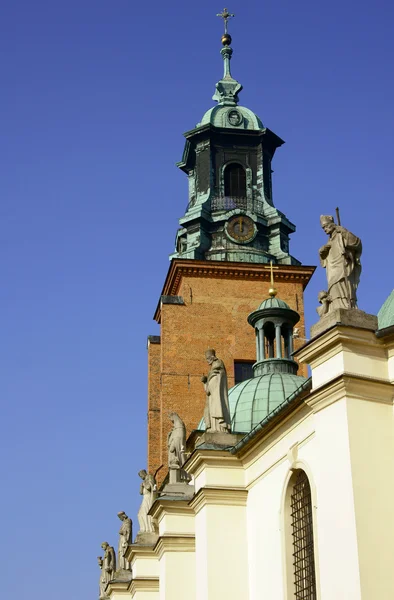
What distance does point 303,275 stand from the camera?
4612 centimetres

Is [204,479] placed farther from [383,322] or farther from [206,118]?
[206,118]

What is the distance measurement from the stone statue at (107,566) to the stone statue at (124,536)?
348 centimetres

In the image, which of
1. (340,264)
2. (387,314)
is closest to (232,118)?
(387,314)

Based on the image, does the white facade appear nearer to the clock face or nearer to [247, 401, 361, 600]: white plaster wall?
[247, 401, 361, 600]: white plaster wall

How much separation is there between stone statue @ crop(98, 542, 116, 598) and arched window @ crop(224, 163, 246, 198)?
1631 centimetres

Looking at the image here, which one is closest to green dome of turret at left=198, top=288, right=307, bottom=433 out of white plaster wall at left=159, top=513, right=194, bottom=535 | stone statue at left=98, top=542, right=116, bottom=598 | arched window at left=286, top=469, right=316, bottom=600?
white plaster wall at left=159, top=513, right=194, bottom=535

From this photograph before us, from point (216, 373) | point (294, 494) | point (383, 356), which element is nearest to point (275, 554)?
point (294, 494)

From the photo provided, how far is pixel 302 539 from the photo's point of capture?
21.0 metres

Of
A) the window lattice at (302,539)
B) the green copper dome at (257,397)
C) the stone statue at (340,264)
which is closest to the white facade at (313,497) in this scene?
the window lattice at (302,539)

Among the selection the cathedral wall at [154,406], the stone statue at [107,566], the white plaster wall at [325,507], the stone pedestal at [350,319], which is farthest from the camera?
the cathedral wall at [154,406]

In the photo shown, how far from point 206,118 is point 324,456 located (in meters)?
34.5

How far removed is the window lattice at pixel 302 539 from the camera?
2055cm

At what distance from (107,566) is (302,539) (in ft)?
67.6

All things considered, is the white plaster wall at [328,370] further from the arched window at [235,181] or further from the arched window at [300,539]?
the arched window at [235,181]
